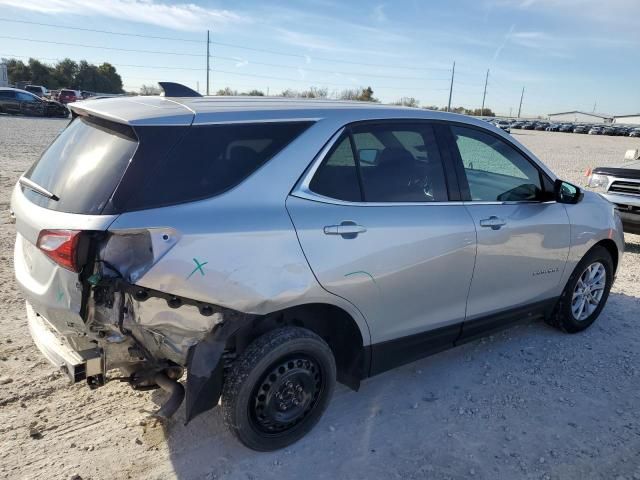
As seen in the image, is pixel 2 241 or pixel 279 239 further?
pixel 2 241

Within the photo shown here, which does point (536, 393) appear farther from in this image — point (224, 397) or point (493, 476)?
point (224, 397)

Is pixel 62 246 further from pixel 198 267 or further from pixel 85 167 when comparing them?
pixel 198 267

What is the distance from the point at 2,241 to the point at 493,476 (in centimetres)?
579

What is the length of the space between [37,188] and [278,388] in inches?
64.9

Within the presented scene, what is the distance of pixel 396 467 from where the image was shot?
112 inches

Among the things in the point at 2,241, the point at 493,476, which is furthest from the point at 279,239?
the point at 2,241

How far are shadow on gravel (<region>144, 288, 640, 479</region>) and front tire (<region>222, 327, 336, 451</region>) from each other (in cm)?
14

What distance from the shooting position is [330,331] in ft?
10.3

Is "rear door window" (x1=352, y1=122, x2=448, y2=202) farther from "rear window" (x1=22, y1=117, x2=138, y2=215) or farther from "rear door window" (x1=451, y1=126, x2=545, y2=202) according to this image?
"rear window" (x1=22, y1=117, x2=138, y2=215)

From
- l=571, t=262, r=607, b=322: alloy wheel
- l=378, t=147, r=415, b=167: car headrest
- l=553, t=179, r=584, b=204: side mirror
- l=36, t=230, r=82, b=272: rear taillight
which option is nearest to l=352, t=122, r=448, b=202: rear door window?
l=378, t=147, r=415, b=167: car headrest

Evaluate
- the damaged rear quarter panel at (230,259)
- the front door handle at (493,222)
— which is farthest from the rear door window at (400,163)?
the damaged rear quarter panel at (230,259)

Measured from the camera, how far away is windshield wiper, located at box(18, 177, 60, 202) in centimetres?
254

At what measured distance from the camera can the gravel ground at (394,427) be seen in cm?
279

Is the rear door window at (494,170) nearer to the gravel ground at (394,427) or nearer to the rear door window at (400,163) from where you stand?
the rear door window at (400,163)
